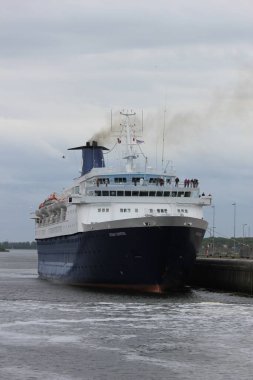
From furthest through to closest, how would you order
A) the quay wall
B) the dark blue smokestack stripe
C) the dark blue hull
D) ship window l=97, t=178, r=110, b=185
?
the dark blue smokestack stripe, ship window l=97, t=178, r=110, b=185, the quay wall, the dark blue hull

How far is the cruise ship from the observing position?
59.8 metres

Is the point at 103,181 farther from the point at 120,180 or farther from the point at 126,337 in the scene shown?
the point at 126,337

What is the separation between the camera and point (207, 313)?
4891 centimetres

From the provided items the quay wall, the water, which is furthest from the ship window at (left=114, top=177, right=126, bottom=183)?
the water

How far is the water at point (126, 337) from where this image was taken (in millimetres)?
30641

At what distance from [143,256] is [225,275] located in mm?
11526

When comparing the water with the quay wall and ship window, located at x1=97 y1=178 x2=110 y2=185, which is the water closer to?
the quay wall

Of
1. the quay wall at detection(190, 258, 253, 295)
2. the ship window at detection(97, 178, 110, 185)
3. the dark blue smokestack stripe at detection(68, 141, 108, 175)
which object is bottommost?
the quay wall at detection(190, 258, 253, 295)

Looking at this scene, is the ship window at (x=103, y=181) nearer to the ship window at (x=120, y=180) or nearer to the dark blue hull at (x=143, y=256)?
the ship window at (x=120, y=180)

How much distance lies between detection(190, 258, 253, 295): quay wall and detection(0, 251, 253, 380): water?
3938 millimetres

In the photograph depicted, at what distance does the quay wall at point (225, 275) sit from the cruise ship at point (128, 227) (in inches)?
162

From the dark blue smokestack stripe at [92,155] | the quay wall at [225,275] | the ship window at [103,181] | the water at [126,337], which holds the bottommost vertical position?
the water at [126,337]

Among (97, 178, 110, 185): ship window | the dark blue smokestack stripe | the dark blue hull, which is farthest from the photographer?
the dark blue smokestack stripe

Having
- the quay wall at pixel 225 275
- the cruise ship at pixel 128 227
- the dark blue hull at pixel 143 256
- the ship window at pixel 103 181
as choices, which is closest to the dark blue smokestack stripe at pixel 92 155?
the cruise ship at pixel 128 227
